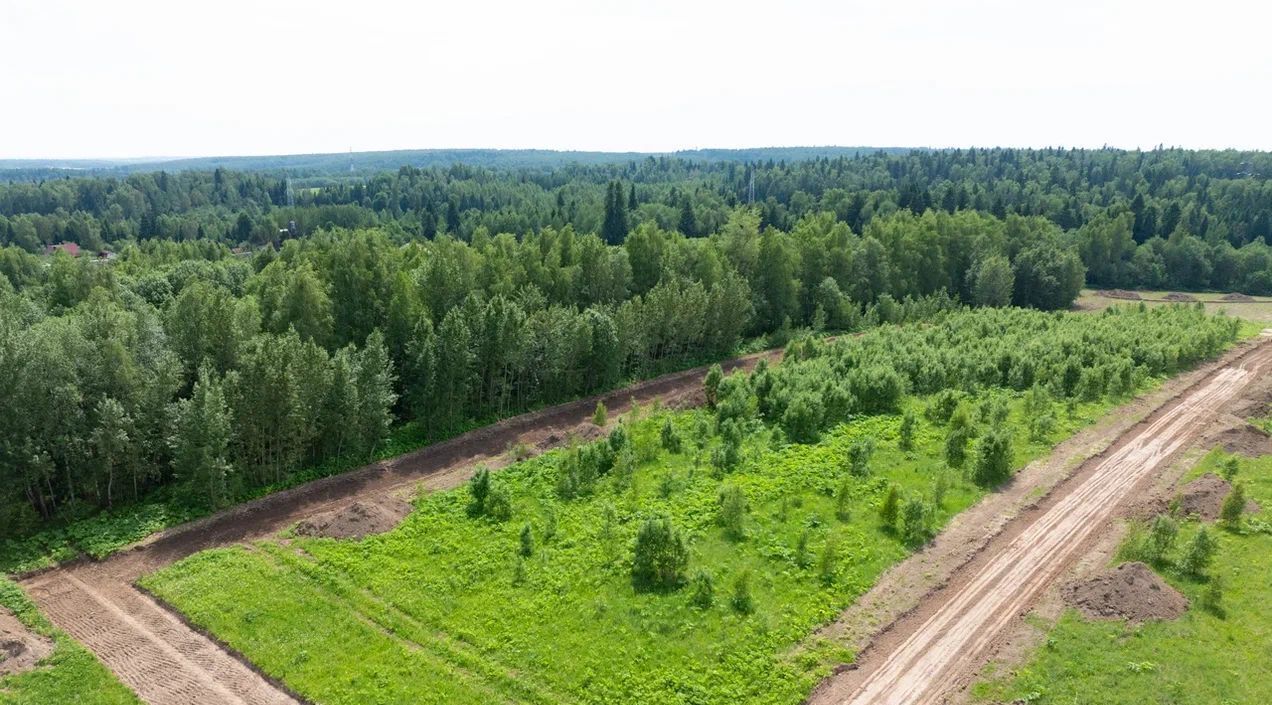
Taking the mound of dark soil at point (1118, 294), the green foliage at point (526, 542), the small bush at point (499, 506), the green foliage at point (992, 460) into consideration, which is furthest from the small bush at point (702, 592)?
the mound of dark soil at point (1118, 294)

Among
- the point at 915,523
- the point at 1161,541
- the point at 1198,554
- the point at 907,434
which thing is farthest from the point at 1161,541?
the point at 907,434

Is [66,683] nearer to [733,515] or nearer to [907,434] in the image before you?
[733,515]

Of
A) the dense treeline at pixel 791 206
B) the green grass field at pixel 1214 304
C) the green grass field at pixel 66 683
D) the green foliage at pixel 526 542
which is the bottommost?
the green grass field at pixel 66 683

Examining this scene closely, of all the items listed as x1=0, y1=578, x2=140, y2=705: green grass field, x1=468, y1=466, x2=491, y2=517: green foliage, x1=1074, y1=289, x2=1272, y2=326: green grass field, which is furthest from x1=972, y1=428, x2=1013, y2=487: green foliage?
x1=1074, y1=289, x2=1272, y2=326: green grass field

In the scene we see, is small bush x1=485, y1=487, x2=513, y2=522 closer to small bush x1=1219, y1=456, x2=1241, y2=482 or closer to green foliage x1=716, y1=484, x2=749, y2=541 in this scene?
green foliage x1=716, y1=484, x2=749, y2=541

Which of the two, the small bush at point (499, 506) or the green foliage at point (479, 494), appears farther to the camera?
the green foliage at point (479, 494)

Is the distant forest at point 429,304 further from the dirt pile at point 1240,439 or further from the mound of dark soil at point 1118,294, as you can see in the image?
the dirt pile at point 1240,439
